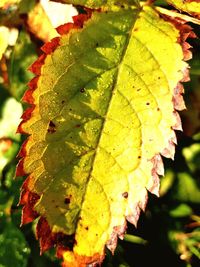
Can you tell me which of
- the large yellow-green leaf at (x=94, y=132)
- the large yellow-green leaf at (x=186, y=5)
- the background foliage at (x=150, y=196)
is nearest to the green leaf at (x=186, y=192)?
the background foliage at (x=150, y=196)

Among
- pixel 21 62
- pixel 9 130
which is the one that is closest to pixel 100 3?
pixel 21 62

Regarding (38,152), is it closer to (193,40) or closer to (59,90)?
(59,90)

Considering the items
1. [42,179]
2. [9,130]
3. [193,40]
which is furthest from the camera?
[9,130]

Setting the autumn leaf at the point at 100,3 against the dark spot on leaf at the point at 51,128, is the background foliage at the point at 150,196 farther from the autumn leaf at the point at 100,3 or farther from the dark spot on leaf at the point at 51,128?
the dark spot on leaf at the point at 51,128

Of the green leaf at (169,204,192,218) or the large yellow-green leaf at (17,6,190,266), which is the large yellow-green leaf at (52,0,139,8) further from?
the green leaf at (169,204,192,218)

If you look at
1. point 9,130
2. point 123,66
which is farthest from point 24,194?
point 9,130

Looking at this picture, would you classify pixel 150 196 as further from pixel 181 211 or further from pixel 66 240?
pixel 66 240
